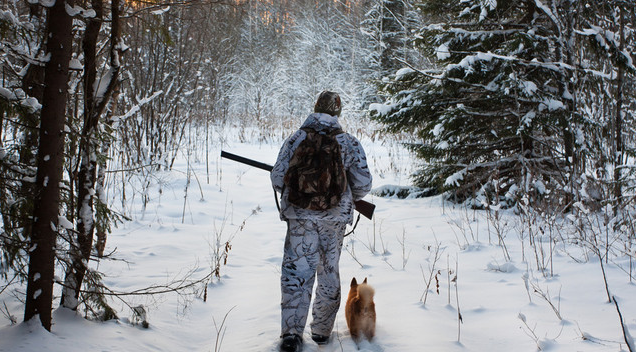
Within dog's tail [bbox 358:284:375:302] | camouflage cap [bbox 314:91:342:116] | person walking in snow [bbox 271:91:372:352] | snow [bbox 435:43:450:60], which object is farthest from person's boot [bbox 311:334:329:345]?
snow [bbox 435:43:450:60]

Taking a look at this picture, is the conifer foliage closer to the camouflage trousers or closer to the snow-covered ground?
the snow-covered ground

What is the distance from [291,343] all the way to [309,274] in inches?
16.6

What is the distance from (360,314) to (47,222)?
1821 mm

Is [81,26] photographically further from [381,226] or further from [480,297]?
[381,226]

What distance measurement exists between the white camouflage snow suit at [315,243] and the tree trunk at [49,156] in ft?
4.04

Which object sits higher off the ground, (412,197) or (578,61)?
(578,61)

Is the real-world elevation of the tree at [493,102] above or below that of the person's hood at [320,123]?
above

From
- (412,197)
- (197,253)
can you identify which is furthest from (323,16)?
(197,253)

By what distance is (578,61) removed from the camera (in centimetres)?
574

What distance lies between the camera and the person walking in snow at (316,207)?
266 cm

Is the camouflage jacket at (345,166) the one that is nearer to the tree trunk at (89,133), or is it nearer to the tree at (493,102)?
the tree trunk at (89,133)

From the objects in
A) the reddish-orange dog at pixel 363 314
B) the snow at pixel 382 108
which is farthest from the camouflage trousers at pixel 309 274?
the snow at pixel 382 108

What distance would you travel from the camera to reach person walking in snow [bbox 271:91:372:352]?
8.73ft

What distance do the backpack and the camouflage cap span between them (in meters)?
0.25
